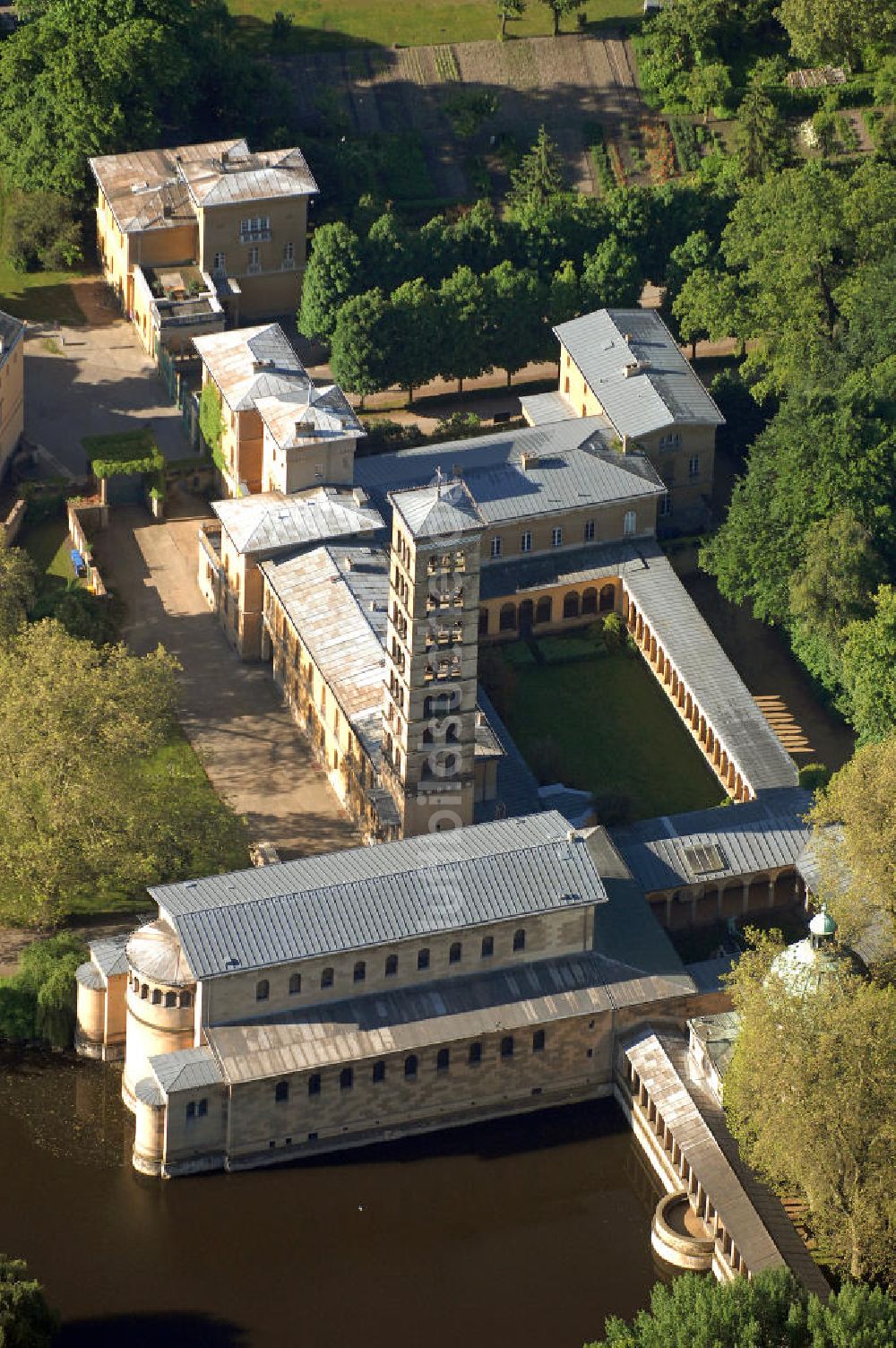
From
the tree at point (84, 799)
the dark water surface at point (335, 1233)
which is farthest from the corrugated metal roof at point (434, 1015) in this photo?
the tree at point (84, 799)

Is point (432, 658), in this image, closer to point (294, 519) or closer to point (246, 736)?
point (246, 736)

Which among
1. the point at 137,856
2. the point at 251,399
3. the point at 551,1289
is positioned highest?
the point at 251,399

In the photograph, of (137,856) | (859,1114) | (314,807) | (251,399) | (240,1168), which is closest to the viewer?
(859,1114)

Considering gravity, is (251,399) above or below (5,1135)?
above

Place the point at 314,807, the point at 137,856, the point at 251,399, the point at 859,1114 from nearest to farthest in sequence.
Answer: the point at 859,1114 → the point at 137,856 → the point at 314,807 → the point at 251,399

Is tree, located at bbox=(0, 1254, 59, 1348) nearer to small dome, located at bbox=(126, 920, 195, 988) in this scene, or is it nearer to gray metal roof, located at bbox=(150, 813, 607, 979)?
small dome, located at bbox=(126, 920, 195, 988)

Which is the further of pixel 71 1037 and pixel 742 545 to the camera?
pixel 742 545

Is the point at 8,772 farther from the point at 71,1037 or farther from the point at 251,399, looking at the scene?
the point at 251,399

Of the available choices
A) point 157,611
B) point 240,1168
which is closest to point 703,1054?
Result: point 240,1168

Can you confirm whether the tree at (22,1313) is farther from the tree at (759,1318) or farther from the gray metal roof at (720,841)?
the gray metal roof at (720,841)
